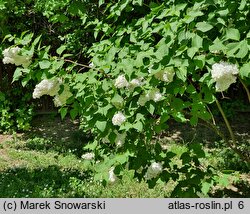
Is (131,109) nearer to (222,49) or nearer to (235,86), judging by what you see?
(222,49)

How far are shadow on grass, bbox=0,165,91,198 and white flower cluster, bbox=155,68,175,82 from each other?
8.38 feet

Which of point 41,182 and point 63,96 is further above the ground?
point 63,96

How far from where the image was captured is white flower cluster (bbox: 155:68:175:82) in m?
2.52

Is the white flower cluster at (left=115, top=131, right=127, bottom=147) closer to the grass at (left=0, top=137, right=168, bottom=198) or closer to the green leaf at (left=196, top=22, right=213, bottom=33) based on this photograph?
the green leaf at (left=196, top=22, right=213, bottom=33)

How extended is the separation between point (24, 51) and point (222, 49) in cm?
125

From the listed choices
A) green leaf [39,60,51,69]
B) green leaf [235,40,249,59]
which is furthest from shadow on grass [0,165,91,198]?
green leaf [235,40,249,59]

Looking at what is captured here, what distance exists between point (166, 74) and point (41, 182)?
3113 mm

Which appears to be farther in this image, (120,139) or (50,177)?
(50,177)

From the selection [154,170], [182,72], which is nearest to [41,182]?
[154,170]

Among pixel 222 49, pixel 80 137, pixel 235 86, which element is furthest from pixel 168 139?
pixel 222 49

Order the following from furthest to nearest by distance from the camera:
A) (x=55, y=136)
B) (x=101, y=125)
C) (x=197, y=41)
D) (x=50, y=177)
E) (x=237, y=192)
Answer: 1. (x=55, y=136)
2. (x=50, y=177)
3. (x=237, y=192)
4. (x=101, y=125)
5. (x=197, y=41)

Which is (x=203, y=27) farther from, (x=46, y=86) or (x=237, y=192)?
(x=237, y=192)

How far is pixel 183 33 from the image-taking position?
2465 millimetres

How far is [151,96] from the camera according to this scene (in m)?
2.65
